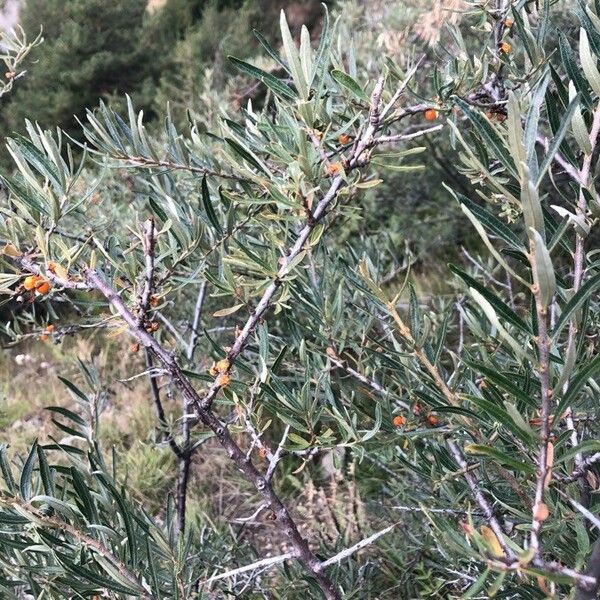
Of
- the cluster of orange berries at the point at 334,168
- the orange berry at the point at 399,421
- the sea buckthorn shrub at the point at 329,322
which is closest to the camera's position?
the sea buckthorn shrub at the point at 329,322

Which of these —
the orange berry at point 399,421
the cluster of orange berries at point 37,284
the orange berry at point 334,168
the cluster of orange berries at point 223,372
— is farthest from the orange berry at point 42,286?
the orange berry at point 399,421

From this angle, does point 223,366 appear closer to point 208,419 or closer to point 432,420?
point 208,419

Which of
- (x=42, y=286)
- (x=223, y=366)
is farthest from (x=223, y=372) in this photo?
(x=42, y=286)

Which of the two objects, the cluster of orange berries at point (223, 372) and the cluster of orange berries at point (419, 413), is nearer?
the cluster of orange berries at point (223, 372)

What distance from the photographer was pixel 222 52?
5.02 m

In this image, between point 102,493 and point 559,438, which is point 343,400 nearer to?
point 102,493

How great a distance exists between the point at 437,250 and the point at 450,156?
18.9 inches

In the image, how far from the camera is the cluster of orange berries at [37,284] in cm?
57

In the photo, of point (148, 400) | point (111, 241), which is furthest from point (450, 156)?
point (111, 241)

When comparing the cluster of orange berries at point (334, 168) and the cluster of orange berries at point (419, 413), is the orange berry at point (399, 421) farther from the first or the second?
the cluster of orange berries at point (334, 168)

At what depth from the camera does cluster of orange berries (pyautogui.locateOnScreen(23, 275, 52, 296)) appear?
57 centimetres

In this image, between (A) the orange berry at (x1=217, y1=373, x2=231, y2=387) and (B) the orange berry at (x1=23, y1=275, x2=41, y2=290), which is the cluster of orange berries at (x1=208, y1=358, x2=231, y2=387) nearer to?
(A) the orange berry at (x1=217, y1=373, x2=231, y2=387)

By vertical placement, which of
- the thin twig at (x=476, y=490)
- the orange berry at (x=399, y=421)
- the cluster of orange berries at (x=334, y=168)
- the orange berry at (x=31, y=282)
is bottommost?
the thin twig at (x=476, y=490)

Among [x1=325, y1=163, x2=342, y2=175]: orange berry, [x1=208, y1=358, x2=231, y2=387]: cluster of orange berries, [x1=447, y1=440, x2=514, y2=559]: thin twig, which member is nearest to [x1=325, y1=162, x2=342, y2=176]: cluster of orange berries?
[x1=325, y1=163, x2=342, y2=175]: orange berry
